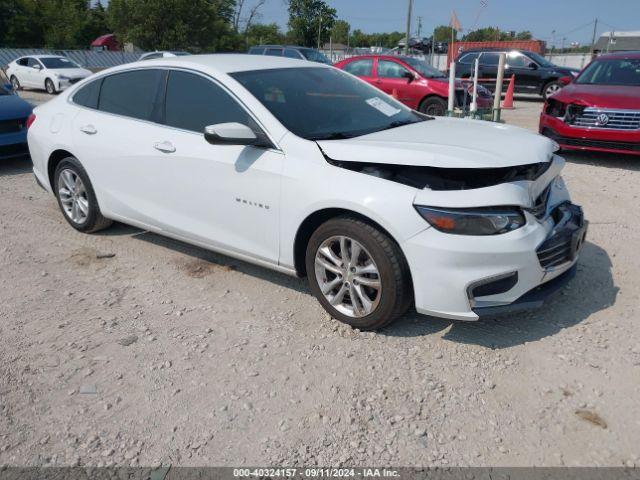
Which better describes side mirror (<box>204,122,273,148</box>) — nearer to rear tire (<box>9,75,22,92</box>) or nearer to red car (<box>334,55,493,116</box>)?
red car (<box>334,55,493,116</box>)

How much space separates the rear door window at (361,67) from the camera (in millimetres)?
13008

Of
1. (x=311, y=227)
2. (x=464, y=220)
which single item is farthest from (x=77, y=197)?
(x=464, y=220)

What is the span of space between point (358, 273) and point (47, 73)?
19657 millimetres

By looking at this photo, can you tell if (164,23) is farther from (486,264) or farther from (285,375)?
(486,264)

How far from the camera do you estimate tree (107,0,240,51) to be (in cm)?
4119

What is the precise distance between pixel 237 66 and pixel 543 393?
3028 mm

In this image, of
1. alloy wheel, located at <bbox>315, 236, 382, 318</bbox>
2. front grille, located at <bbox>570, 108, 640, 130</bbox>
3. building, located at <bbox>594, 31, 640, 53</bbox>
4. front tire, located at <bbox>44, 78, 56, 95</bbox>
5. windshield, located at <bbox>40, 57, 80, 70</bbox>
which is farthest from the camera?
building, located at <bbox>594, 31, 640, 53</bbox>

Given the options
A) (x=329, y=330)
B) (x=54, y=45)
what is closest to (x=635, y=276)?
(x=329, y=330)

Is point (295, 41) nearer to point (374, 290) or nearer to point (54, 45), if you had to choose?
point (54, 45)

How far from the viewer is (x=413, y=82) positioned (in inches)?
488

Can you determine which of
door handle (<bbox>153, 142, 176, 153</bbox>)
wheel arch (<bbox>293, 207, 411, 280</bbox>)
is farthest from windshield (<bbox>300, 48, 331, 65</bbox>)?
wheel arch (<bbox>293, 207, 411, 280</bbox>)

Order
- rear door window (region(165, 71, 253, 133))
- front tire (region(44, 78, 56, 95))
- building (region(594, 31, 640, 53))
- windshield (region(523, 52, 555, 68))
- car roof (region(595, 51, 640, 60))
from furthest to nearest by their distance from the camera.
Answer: building (region(594, 31, 640, 53)) → front tire (region(44, 78, 56, 95)) → windshield (region(523, 52, 555, 68)) → car roof (region(595, 51, 640, 60)) → rear door window (region(165, 71, 253, 133))

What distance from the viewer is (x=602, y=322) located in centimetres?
355

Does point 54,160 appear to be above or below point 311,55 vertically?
below
